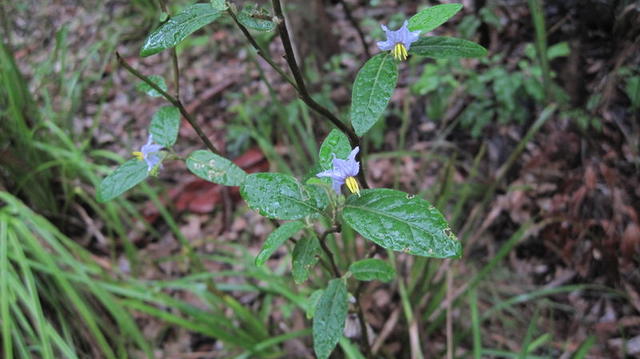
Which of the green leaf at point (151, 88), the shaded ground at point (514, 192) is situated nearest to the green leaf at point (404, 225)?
the green leaf at point (151, 88)

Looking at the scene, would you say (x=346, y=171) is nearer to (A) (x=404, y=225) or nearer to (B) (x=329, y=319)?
(A) (x=404, y=225)

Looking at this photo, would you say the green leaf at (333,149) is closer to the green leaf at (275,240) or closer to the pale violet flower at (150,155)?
the green leaf at (275,240)

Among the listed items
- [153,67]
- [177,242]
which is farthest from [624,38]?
[153,67]

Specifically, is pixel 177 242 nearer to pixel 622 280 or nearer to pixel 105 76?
pixel 105 76

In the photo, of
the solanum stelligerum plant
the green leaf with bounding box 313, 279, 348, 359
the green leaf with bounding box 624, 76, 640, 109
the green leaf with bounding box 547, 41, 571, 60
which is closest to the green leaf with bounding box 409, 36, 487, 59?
the solanum stelligerum plant

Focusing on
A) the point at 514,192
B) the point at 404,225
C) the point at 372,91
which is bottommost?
the point at 514,192

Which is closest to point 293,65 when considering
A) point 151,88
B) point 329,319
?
point 151,88
